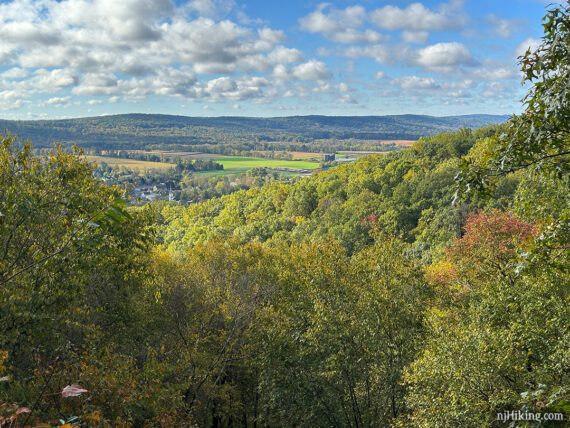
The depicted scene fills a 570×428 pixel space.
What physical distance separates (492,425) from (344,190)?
331 feet

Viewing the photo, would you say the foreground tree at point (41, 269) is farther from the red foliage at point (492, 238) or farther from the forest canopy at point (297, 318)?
the red foliage at point (492, 238)

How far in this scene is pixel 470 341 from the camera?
1334 cm

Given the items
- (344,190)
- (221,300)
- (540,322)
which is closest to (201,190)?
(344,190)

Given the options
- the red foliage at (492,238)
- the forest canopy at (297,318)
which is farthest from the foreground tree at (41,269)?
the red foliage at (492,238)

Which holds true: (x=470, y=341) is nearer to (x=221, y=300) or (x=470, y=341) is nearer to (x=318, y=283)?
(x=318, y=283)

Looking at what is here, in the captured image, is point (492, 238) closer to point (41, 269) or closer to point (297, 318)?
point (297, 318)

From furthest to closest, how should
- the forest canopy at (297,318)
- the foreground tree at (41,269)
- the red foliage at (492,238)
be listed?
the red foliage at (492,238) → the foreground tree at (41,269) → the forest canopy at (297,318)

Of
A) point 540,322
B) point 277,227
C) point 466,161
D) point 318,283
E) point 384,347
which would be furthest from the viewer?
point 277,227

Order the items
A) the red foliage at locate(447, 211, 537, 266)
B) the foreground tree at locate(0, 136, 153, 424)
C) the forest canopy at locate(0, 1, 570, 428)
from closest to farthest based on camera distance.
→ the forest canopy at locate(0, 1, 570, 428) < the foreground tree at locate(0, 136, 153, 424) < the red foliage at locate(447, 211, 537, 266)

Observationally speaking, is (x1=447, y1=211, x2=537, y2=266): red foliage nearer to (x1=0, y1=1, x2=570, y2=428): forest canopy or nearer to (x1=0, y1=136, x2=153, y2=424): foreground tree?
(x1=0, y1=1, x2=570, y2=428): forest canopy

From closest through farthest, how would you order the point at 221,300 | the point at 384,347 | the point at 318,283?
the point at 384,347
the point at 318,283
the point at 221,300

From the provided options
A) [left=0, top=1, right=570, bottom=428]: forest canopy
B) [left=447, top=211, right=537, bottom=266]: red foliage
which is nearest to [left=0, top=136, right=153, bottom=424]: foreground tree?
[left=0, top=1, right=570, bottom=428]: forest canopy

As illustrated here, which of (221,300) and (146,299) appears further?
(221,300)

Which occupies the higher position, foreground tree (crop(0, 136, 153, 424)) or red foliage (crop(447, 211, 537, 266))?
foreground tree (crop(0, 136, 153, 424))
